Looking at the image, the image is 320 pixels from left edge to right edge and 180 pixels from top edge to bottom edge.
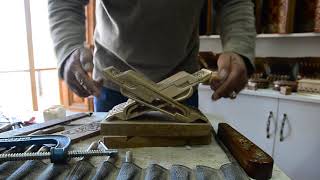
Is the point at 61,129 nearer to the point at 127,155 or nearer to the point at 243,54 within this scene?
the point at 127,155

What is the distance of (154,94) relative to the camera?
0.51 m

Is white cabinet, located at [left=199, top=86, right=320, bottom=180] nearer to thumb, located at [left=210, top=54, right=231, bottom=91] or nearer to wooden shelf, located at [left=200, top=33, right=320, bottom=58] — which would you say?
wooden shelf, located at [left=200, top=33, right=320, bottom=58]

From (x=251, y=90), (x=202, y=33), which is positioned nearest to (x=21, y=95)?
(x=202, y=33)

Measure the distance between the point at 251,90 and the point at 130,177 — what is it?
3.85 feet

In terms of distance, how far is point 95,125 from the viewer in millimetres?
625

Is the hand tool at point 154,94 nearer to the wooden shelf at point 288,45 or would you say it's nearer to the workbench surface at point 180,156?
the workbench surface at point 180,156

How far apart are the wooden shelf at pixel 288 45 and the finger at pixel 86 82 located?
1173 mm

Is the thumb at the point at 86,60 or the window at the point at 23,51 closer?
the thumb at the point at 86,60

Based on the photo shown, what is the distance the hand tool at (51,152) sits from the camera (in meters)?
0.41

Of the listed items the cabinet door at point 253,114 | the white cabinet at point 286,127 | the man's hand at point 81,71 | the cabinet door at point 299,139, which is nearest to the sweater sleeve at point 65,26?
the man's hand at point 81,71

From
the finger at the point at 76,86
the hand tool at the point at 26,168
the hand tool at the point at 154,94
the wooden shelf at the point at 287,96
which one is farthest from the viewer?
the wooden shelf at the point at 287,96

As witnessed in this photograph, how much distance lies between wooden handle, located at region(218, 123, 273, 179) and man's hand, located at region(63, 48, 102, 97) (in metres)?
0.29

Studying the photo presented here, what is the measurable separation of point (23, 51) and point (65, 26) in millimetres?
2037

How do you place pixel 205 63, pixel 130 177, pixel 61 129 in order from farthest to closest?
pixel 205 63, pixel 61 129, pixel 130 177
